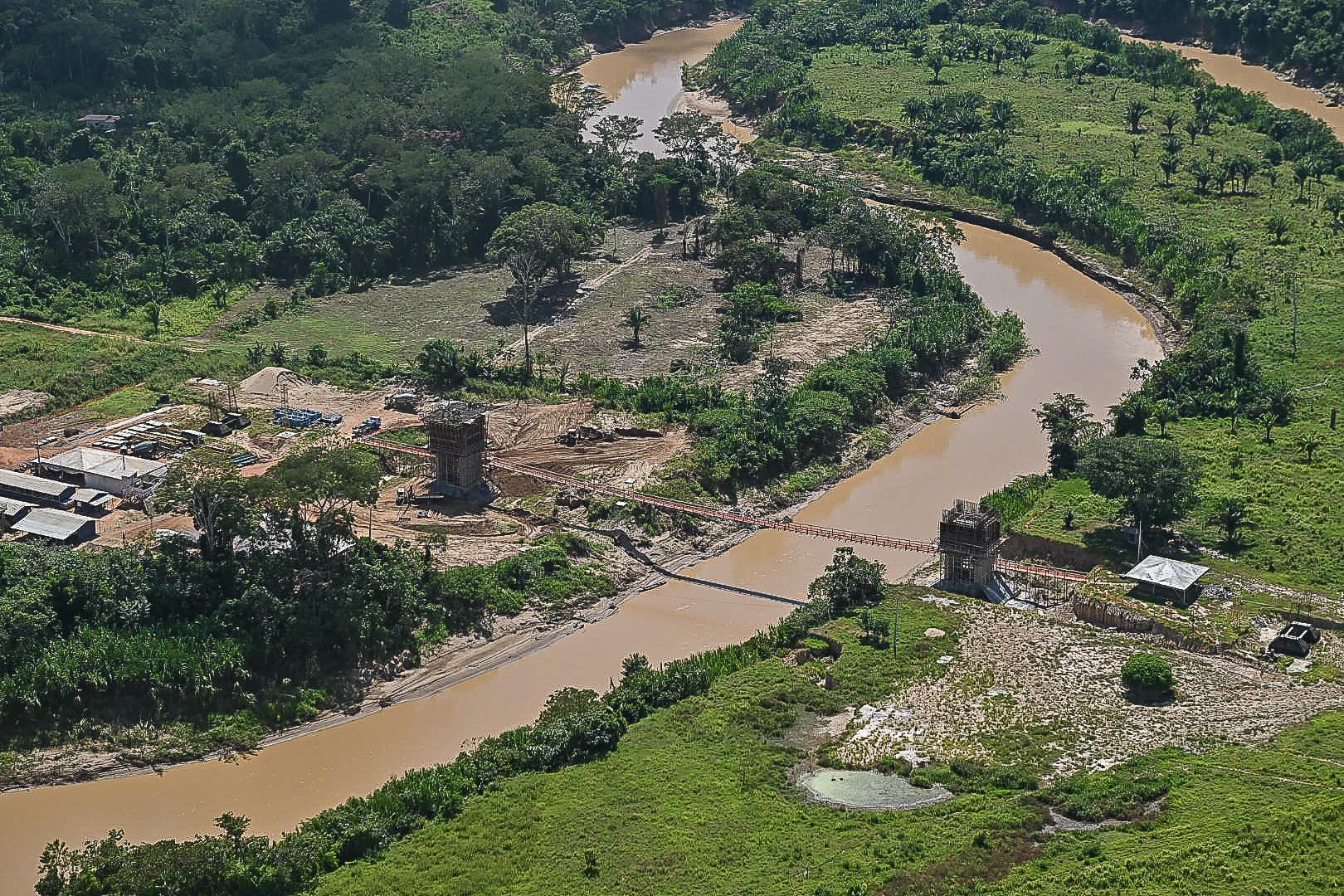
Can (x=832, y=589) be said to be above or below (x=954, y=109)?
below

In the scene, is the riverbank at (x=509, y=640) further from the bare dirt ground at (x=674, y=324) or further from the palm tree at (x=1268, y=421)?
the palm tree at (x=1268, y=421)

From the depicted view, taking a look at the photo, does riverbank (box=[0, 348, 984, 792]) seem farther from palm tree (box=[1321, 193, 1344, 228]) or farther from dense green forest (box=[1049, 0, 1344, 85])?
dense green forest (box=[1049, 0, 1344, 85])

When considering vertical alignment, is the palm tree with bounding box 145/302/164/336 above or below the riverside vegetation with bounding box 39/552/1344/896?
Answer: above

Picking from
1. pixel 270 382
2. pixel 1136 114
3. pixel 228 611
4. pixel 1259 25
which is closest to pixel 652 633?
pixel 228 611

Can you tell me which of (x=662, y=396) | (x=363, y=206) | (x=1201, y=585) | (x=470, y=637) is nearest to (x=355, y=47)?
(x=363, y=206)

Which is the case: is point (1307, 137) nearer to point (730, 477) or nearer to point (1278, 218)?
point (1278, 218)

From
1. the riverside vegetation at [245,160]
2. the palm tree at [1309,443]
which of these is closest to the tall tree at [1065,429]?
the palm tree at [1309,443]

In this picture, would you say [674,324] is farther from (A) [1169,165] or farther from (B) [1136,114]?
(B) [1136,114]

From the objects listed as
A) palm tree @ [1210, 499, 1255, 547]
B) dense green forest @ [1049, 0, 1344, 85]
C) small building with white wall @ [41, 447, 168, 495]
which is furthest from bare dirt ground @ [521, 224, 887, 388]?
dense green forest @ [1049, 0, 1344, 85]
